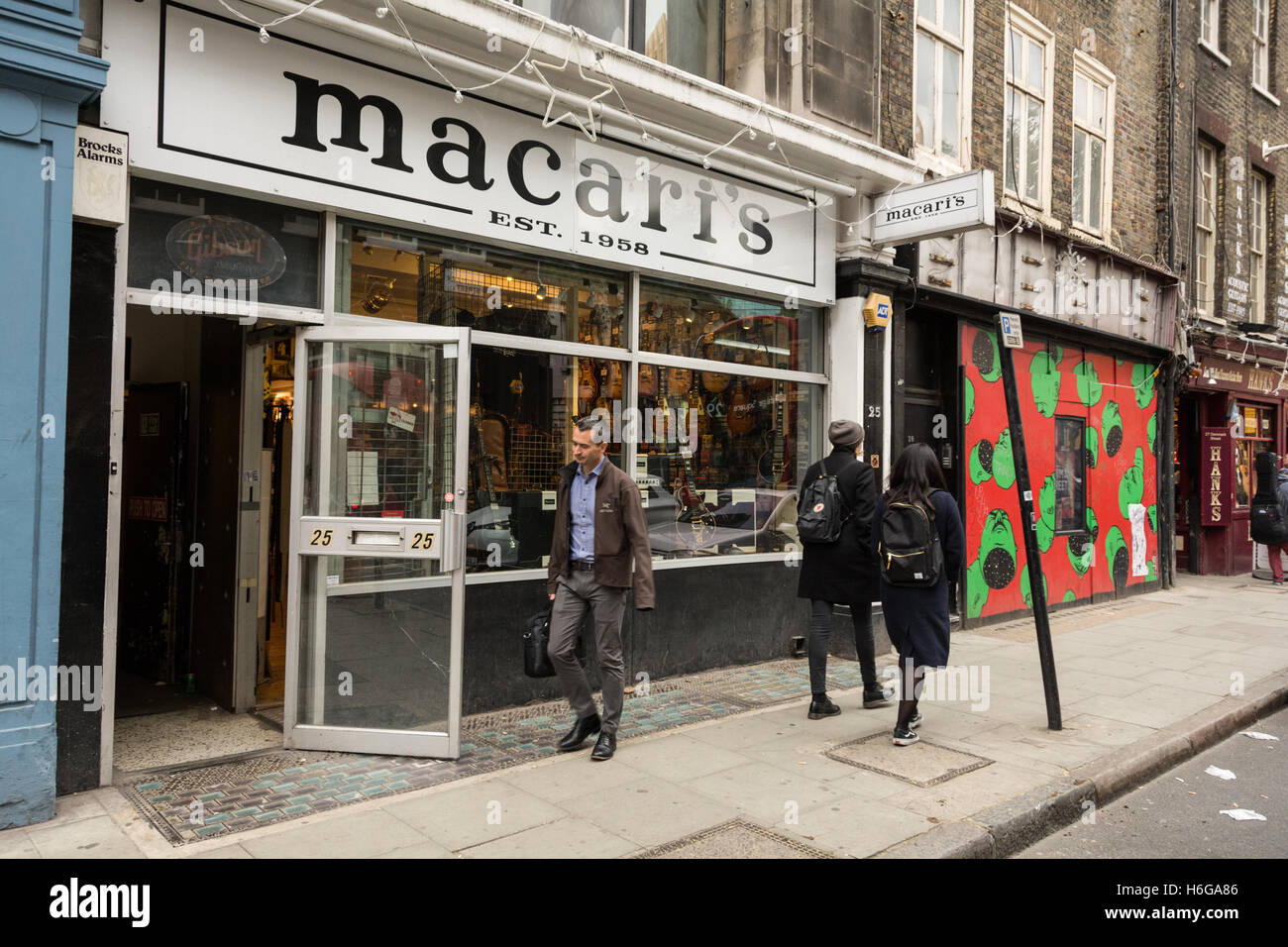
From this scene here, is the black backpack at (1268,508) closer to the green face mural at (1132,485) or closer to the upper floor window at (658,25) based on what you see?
the green face mural at (1132,485)

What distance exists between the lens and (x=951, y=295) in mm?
9836

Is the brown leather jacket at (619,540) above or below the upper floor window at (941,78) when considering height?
below

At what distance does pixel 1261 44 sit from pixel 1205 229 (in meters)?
4.38

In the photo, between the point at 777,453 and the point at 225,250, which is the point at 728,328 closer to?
the point at 777,453

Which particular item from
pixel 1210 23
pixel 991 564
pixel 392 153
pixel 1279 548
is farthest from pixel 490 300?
pixel 1210 23

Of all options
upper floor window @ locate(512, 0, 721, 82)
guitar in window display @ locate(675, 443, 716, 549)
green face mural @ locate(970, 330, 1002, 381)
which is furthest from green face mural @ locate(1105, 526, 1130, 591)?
upper floor window @ locate(512, 0, 721, 82)

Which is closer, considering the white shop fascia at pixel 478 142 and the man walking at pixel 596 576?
the white shop fascia at pixel 478 142

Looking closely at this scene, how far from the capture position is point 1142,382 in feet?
44.2

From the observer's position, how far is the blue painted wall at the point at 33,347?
4242 millimetres

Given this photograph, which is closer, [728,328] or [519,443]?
[519,443]

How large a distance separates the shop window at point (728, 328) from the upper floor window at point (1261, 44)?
12999 millimetres

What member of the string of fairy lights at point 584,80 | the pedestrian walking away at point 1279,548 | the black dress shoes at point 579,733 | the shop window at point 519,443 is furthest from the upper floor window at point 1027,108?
the black dress shoes at point 579,733

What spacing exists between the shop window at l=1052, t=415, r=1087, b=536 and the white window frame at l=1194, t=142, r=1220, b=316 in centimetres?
472

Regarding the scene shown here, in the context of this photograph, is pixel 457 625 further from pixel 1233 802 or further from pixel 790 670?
pixel 1233 802
